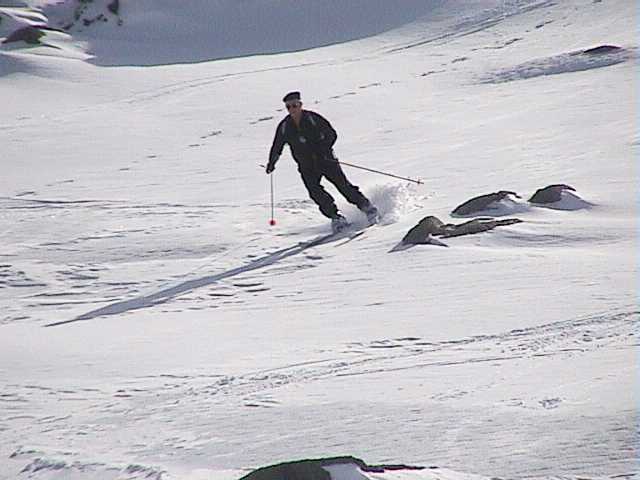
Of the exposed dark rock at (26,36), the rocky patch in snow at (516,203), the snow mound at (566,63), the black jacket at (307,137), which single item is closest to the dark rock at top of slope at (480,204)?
the rocky patch in snow at (516,203)

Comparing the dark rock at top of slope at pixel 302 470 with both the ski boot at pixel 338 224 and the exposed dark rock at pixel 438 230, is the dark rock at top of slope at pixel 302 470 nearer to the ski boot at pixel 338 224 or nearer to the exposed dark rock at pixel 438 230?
the exposed dark rock at pixel 438 230

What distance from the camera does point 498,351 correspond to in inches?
278

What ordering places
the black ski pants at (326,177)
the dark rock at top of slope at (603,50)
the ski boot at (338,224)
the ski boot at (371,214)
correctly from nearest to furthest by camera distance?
the black ski pants at (326,177) → the ski boot at (338,224) → the ski boot at (371,214) → the dark rock at top of slope at (603,50)

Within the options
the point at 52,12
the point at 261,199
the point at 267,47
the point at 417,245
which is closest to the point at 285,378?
the point at 417,245

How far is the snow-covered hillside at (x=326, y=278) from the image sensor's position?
5.69m

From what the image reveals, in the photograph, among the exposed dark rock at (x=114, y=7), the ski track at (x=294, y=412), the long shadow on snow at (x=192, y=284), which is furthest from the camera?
the exposed dark rock at (x=114, y=7)

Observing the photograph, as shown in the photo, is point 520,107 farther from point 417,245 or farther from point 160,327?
point 160,327

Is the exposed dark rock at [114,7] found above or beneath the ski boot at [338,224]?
above

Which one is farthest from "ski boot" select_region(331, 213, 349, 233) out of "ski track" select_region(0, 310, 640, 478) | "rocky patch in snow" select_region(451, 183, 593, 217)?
"ski track" select_region(0, 310, 640, 478)

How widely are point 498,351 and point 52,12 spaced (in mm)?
27720

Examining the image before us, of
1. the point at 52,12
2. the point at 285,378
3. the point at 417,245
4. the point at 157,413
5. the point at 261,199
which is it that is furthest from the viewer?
the point at 52,12

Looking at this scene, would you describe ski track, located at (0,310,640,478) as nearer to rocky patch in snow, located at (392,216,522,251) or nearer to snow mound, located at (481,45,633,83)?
rocky patch in snow, located at (392,216,522,251)

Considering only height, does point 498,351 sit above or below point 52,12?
below

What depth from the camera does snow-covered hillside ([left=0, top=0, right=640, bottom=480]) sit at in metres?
5.69
